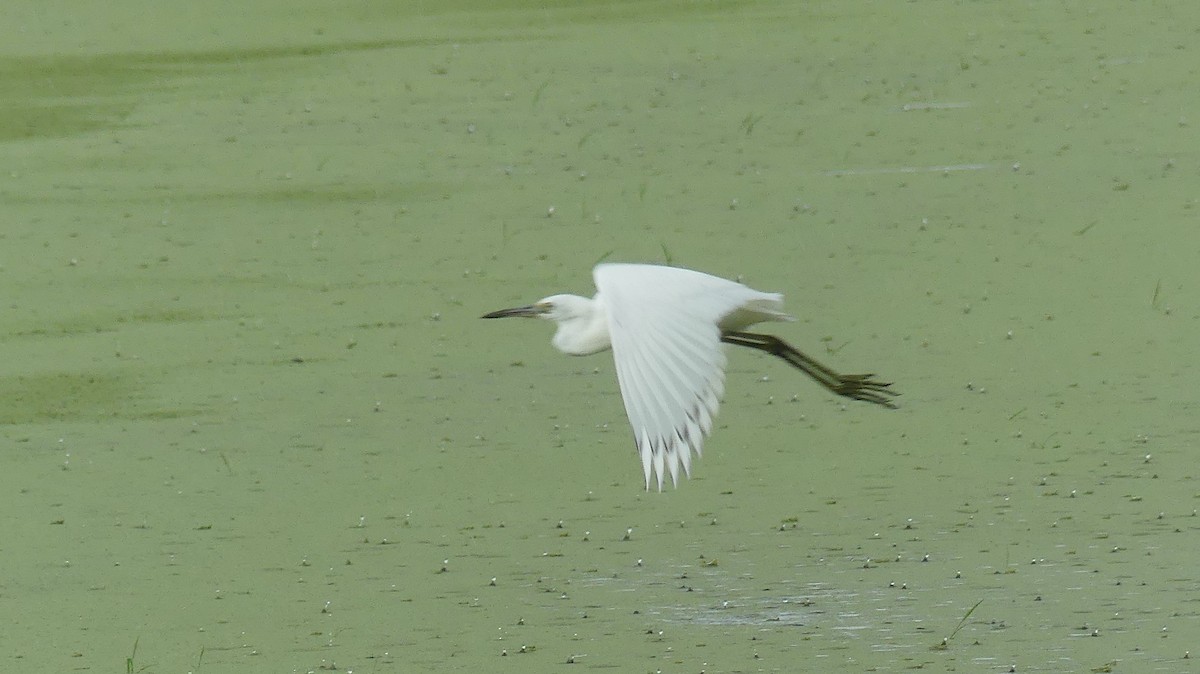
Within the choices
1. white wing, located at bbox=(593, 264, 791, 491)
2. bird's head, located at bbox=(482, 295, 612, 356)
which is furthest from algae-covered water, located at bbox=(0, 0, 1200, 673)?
white wing, located at bbox=(593, 264, 791, 491)

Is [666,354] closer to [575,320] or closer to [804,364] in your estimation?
[575,320]

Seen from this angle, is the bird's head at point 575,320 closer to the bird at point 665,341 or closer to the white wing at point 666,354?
the bird at point 665,341

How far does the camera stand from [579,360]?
13.6 ft

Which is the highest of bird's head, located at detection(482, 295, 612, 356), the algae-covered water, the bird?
the bird

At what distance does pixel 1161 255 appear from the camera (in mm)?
4473

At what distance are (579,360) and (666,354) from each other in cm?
187

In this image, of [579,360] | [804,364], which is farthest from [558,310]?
[579,360]

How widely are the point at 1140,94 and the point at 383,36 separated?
2.46 metres

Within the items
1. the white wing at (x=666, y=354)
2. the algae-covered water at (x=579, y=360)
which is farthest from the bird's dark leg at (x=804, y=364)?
the white wing at (x=666, y=354)

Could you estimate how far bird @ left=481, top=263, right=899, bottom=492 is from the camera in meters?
2.18

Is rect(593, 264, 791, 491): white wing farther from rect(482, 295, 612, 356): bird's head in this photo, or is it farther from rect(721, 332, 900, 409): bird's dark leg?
rect(721, 332, 900, 409): bird's dark leg

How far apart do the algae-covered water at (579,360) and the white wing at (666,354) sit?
20.3 inches

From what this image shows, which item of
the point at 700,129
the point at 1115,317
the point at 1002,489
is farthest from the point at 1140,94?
the point at 1002,489

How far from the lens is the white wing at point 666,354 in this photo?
2.17m
